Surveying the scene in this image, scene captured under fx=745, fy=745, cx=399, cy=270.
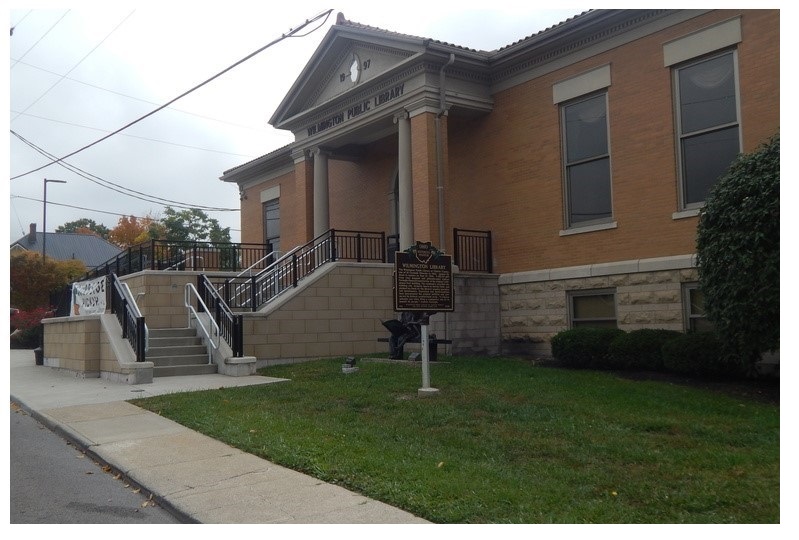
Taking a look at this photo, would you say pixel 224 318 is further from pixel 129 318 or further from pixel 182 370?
pixel 129 318

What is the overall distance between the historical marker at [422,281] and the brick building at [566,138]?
4865 mm

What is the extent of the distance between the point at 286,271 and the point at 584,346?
26.6 feet

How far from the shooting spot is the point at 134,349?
14.6 metres

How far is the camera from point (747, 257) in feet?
31.1

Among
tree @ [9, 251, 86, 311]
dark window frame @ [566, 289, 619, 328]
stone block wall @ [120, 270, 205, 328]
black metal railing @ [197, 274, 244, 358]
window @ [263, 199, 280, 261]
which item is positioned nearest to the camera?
black metal railing @ [197, 274, 244, 358]

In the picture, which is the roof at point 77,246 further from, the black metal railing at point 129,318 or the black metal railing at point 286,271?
the black metal railing at point 129,318

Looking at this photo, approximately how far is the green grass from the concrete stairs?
3.00 m

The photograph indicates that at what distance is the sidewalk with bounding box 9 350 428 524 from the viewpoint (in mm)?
5828

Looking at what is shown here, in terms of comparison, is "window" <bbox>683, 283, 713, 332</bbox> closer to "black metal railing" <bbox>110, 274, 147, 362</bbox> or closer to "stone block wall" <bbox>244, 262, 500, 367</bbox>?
"stone block wall" <bbox>244, 262, 500, 367</bbox>

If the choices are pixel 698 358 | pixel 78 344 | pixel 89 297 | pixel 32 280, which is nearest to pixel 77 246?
pixel 32 280

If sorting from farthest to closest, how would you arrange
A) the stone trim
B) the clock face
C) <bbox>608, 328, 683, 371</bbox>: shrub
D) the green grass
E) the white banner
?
the clock face < the white banner < the stone trim < <bbox>608, 328, 683, 371</bbox>: shrub < the green grass

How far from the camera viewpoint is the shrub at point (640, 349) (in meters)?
12.5

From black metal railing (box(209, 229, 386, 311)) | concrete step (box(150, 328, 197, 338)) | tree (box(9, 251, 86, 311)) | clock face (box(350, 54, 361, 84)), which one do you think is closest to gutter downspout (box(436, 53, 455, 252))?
black metal railing (box(209, 229, 386, 311))

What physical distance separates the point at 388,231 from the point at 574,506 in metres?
16.3
